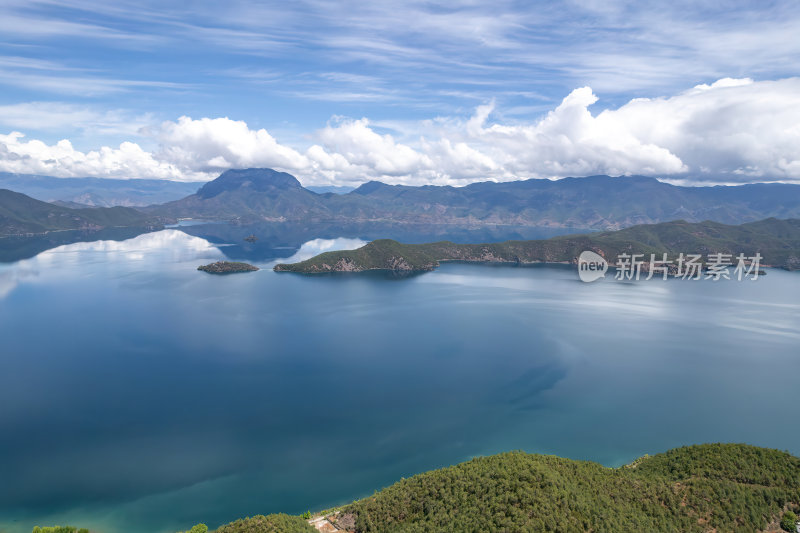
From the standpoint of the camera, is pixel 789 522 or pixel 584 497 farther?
pixel 584 497

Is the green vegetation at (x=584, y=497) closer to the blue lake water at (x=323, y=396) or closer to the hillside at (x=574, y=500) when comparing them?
the hillside at (x=574, y=500)

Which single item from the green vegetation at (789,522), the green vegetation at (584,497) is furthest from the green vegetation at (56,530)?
the green vegetation at (789,522)

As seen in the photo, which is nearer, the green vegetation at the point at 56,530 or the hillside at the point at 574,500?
the hillside at the point at 574,500

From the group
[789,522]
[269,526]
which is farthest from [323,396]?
[789,522]

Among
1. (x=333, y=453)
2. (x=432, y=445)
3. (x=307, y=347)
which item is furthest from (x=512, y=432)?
(x=307, y=347)

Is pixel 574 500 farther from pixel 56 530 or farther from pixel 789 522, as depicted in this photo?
pixel 56 530

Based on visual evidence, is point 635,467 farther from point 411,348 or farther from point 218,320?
point 218,320
